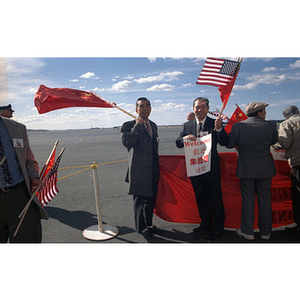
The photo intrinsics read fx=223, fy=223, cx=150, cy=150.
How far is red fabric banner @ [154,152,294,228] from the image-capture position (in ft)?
11.7

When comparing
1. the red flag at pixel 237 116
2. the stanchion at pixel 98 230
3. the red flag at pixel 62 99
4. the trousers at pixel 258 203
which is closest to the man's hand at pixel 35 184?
the red flag at pixel 62 99

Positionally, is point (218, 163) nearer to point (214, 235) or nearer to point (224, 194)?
point (224, 194)

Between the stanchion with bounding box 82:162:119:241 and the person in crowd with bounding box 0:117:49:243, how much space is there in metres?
1.25

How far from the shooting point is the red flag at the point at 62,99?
299 cm

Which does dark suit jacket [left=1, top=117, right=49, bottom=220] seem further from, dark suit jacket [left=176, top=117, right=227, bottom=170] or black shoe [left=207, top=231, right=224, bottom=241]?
black shoe [left=207, top=231, right=224, bottom=241]

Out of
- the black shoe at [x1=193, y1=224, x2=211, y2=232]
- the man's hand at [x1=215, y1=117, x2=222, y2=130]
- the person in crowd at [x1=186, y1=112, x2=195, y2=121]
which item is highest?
the person in crowd at [x1=186, y1=112, x2=195, y2=121]

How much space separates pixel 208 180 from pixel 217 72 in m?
1.72

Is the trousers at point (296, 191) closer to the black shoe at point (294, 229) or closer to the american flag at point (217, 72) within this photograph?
the black shoe at point (294, 229)

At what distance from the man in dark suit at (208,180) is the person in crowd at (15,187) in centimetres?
221

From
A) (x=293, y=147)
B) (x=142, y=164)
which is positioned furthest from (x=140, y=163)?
(x=293, y=147)

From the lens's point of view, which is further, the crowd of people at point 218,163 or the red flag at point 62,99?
the crowd of people at point 218,163

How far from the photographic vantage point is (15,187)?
2.23 m

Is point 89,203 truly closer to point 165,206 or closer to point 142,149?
point 165,206

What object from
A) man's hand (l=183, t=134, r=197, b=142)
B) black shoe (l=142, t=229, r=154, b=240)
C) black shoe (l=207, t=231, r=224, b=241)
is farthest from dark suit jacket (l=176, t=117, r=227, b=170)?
black shoe (l=142, t=229, r=154, b=240)
